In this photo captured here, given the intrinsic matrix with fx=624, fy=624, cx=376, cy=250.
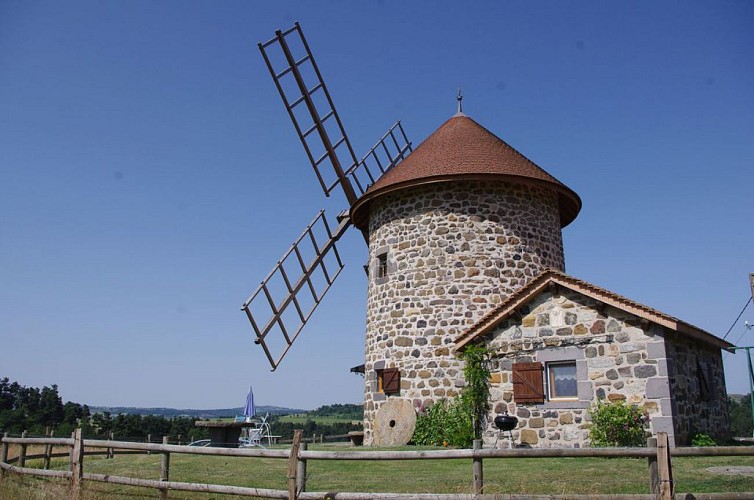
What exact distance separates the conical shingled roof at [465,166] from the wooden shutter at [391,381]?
13.8 ft

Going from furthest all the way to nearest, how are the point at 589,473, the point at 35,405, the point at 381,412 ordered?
the point at 35,405 → the point at 381,412 → the point at 589,473

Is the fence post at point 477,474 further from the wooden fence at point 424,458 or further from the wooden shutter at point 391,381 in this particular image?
the wooden shutter at point 391,381

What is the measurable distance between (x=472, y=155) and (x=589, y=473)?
8.50 meters

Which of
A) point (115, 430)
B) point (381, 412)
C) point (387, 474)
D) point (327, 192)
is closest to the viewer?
point (387, 474)

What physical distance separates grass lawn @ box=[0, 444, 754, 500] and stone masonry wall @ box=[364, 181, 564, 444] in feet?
12.3

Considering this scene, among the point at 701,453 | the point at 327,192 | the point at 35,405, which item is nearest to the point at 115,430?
the point at 35,405

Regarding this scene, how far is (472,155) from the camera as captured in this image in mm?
14766

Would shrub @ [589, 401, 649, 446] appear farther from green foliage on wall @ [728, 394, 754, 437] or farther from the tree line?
green foliage on wall @ [728, 394, 754, 437]

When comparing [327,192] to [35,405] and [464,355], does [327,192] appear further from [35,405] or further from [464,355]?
[35,405]

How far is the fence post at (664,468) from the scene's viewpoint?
5598 mm

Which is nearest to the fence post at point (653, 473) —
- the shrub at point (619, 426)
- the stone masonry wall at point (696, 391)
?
the shrub at point (619, 426)

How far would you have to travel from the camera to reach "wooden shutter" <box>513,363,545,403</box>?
11.4m

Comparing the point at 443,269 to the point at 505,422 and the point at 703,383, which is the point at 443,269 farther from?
the point at 703,383

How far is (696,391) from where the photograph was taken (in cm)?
1159
